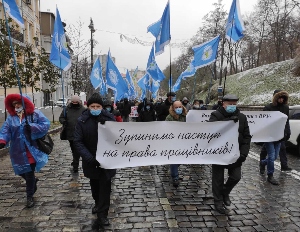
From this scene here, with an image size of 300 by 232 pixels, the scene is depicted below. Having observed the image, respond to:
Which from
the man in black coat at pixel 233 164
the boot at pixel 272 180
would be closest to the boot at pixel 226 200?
the man in black coat at pixel 233 164

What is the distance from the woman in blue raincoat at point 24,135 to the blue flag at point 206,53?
22.7 ft

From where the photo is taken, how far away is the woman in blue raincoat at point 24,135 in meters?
4.82

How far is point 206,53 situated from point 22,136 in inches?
296

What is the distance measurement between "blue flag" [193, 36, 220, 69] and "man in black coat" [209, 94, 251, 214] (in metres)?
5.75

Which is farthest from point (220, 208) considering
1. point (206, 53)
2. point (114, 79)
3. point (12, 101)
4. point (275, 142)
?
point (114, 79)

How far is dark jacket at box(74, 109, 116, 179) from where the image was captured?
4.06 meters

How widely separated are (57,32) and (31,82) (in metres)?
7.90

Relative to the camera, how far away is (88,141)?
4207 millimetres

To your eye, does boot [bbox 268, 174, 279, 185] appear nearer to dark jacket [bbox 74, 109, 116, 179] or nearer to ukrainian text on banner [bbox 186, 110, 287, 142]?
ukrainian text on banner [bbox 186, 110, 287, 142]

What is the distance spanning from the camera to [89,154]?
407 centimetres

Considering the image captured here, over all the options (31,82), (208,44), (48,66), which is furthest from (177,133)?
(48,66)

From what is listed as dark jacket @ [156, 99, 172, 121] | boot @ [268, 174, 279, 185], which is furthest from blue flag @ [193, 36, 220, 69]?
boot @ [268, 174, 279, 185]

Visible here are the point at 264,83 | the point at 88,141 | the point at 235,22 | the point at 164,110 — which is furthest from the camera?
the point at 264,83

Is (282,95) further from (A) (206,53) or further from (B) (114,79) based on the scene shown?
(B) (114,79)
